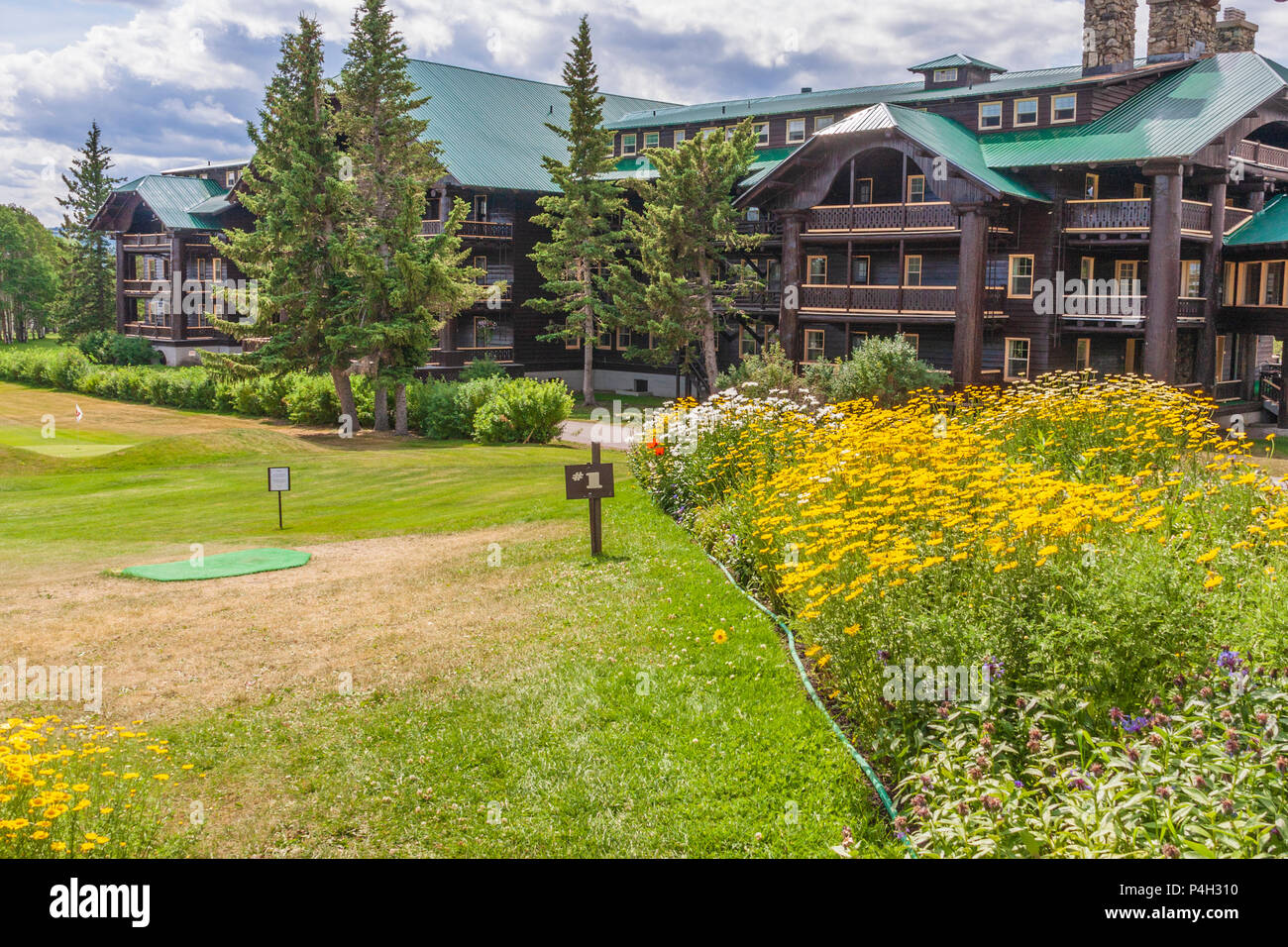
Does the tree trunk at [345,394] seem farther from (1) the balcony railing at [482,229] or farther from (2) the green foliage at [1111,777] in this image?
(2) the green foliage at [1111,777]

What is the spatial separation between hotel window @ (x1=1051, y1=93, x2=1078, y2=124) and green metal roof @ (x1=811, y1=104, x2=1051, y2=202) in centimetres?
285

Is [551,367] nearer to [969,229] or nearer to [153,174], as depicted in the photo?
[969,229]

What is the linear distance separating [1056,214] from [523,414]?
18.5 m

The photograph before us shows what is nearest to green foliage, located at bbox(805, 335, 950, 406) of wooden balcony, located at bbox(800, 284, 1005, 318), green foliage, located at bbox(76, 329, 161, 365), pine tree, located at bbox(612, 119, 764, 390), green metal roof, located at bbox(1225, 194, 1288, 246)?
wooden balcony, located at bbox(800, 284, 1005, 318)

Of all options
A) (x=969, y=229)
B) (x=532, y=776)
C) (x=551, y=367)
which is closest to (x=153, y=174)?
(x=551, y=367)

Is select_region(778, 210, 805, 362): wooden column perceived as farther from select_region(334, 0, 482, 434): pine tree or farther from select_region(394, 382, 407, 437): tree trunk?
select_region(394, 382, 407, 437): tree trunk

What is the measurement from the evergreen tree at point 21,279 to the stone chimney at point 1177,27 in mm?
83114

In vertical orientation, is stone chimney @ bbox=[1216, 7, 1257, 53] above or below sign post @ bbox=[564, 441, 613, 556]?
above

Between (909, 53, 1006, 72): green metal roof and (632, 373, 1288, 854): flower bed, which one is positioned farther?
(909, 53, 1006, 72): green metal roof

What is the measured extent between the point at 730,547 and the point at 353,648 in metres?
5.49

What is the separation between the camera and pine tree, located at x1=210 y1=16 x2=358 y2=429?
39.4 meters

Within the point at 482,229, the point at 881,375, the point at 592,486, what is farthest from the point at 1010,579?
the point at 482,229

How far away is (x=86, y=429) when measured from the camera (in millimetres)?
40750
